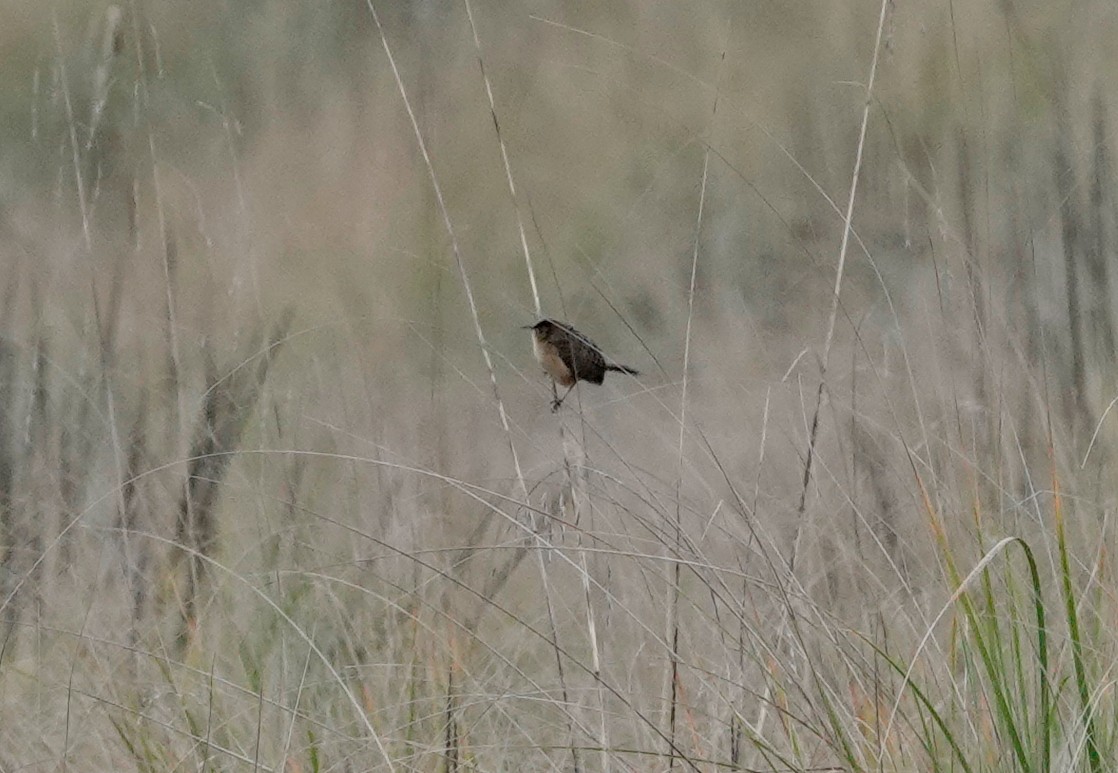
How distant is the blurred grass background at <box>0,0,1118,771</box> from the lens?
133 centimetres

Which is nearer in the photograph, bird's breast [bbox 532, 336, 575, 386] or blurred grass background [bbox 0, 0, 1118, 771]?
blurred grass background [bbox 0, 0, 1118, 771]

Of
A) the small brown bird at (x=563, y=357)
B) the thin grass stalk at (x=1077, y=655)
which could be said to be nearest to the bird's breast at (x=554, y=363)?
the small brown bird at (x=563, y=357)

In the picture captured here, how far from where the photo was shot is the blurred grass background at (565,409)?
133 cm

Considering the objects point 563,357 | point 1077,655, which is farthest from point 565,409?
point 563,357

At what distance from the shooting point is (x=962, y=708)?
1151mm

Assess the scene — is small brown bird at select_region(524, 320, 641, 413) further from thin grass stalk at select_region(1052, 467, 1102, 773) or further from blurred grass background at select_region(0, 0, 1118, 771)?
thin grass stalk at select_region(1052, 467, 1102, 773)

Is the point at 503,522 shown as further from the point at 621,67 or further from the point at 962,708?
the point at 621,67

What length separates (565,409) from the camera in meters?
1.68

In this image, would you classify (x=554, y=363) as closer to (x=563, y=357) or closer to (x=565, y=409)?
(x=563, y=357)

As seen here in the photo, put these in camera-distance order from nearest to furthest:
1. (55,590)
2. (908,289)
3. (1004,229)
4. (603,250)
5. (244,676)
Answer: (244,676), (55,590), (908,289), (1004,229), (603,250)

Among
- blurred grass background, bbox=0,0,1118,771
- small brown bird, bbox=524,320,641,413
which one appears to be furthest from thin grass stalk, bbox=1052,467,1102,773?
small brown bird, bbox=524,320,641,413

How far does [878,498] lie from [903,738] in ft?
1.41

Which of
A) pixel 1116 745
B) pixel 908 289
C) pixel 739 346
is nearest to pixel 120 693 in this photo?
pixel 1116 745

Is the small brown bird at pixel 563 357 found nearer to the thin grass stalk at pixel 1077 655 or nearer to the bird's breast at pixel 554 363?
the bird's breast at pixel 554 363
